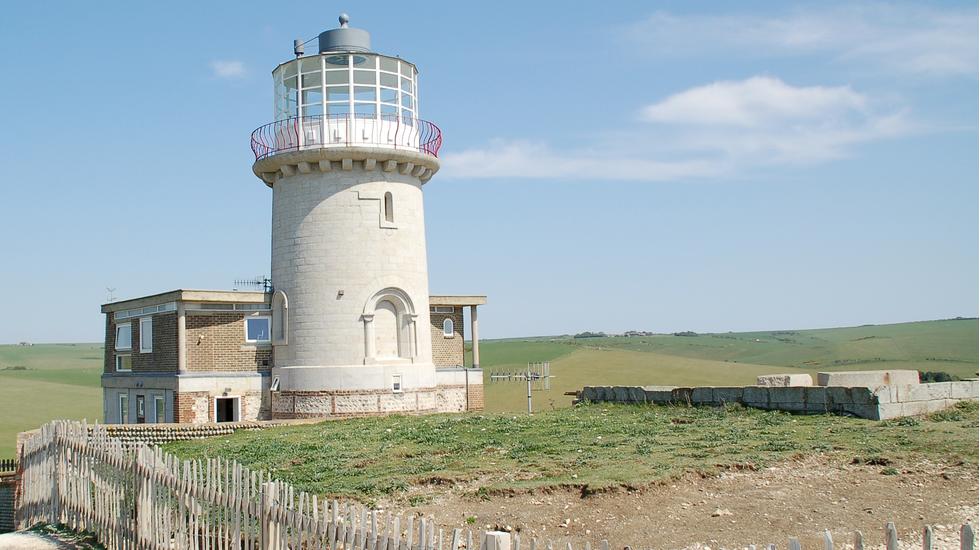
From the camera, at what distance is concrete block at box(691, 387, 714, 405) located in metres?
25.0

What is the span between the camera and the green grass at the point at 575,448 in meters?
15.5

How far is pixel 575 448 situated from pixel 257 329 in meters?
16.7

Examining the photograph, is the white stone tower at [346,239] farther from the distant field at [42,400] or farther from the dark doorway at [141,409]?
the distant field at [42,400]

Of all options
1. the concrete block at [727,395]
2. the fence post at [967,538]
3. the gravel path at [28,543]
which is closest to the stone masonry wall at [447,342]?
the concrete block at [727,395]

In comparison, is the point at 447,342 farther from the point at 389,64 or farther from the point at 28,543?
the point at 28,543

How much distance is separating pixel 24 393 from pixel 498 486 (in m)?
73.9

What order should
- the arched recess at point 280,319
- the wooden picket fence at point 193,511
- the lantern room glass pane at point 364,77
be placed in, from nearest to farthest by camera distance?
the wooden picket fence at point 193,511
the arched recess at point 280,319
the lantern room glass pane at point 364,77

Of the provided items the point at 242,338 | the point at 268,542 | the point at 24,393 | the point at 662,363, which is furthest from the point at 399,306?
the point at 24,393

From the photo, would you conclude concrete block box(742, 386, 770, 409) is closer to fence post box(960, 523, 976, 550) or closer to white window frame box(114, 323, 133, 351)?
fence post box(960, 523, 976, 550)

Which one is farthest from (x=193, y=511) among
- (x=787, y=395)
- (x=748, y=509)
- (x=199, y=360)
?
(x=199, y=360)

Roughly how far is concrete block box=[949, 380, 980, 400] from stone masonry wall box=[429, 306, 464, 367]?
730 inches

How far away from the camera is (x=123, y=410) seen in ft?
114

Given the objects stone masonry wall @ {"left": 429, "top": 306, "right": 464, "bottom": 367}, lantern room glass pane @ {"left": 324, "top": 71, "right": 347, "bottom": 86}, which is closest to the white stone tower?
lantern room glass pane @ {"left": 324, "top": 71, "right": 347, "bottom": 86}

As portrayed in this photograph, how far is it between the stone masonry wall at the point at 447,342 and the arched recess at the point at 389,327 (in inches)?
139
